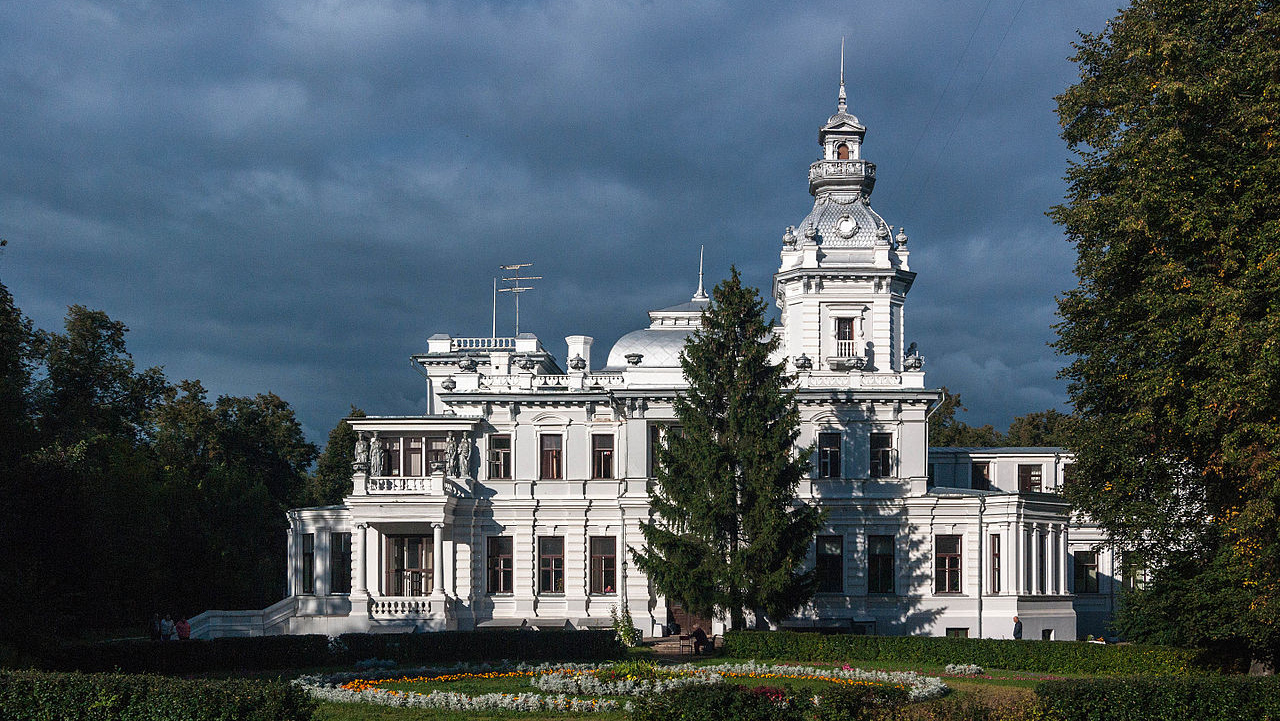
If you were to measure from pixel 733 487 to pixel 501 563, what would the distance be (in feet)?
42.9

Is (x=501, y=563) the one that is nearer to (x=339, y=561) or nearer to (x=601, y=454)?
(x=601, y=454)

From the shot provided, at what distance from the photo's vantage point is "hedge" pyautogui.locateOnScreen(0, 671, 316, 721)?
16.9 m

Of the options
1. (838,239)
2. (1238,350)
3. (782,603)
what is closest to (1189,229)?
(1238,350)

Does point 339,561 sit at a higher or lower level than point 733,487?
lower

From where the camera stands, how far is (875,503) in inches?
1727

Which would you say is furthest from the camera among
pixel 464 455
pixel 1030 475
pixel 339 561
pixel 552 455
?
pixel 1030 475

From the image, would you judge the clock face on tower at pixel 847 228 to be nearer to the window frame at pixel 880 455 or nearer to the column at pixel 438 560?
the window frame at pixel 880 455

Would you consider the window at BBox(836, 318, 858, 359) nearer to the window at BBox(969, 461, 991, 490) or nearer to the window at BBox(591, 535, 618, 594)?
the window at BBox(969, 461, 991, 490)

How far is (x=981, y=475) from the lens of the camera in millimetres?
51188

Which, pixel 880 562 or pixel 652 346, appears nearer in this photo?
pixel 880 562

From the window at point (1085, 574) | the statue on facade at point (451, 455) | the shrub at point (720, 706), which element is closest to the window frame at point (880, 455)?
the window at point (1085, 574)

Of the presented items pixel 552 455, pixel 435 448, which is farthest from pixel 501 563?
pixel 435 448

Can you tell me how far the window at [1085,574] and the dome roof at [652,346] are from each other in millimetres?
21156

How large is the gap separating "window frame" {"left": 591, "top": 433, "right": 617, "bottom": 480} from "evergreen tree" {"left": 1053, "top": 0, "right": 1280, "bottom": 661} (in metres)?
21.5
